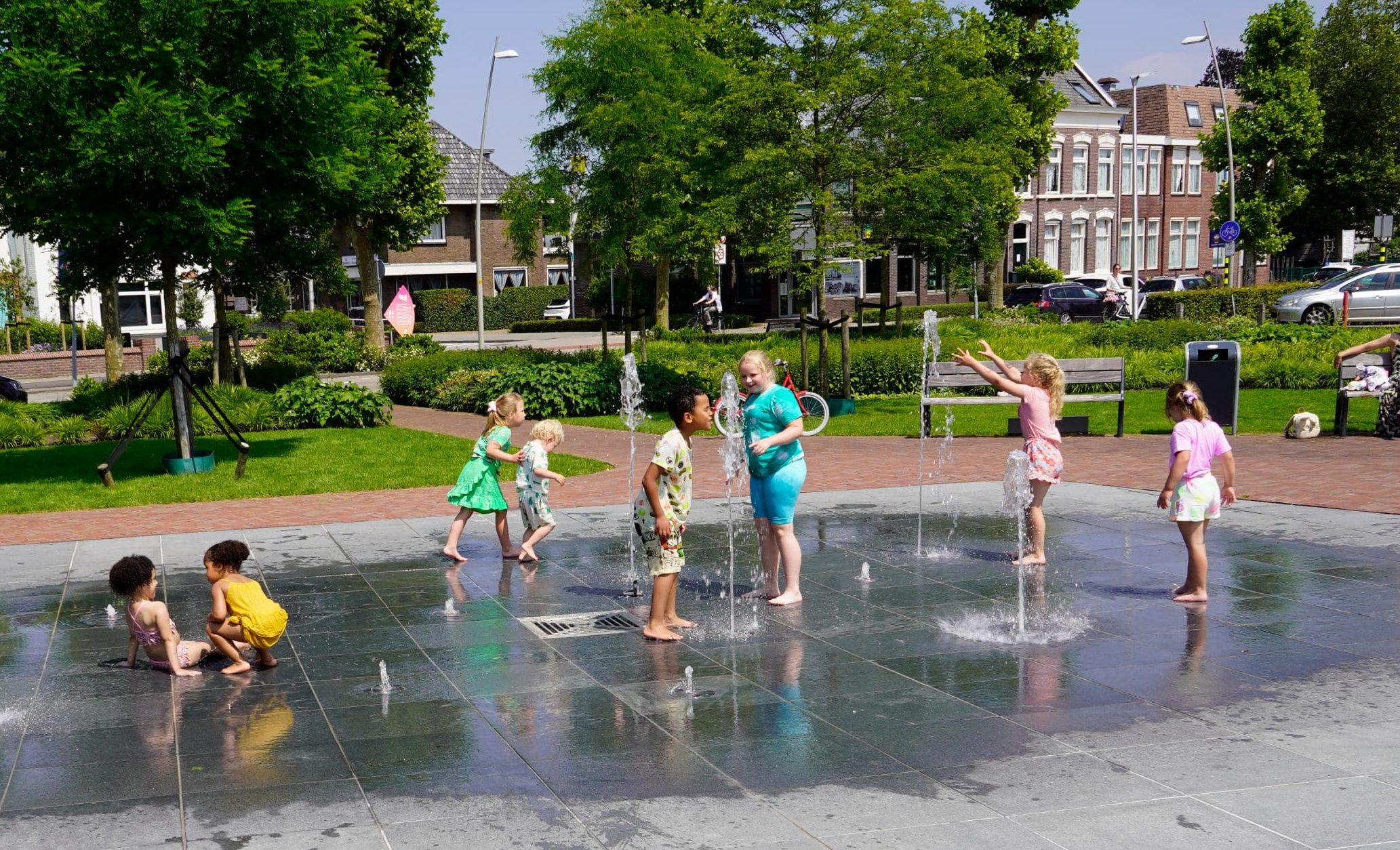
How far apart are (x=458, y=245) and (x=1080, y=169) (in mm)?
29896

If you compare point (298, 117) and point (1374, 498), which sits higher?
point (298, 117)

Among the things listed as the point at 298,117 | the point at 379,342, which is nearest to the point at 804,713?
the point at 298,117

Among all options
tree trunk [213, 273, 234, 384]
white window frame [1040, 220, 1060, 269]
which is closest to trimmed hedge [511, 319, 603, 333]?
white window frame [1040, 220, 1060, 269]

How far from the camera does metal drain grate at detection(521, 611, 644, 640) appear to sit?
7.77 meters

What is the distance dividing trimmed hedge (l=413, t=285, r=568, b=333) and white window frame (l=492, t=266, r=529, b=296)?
10.0 ft

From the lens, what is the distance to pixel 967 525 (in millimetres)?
11086

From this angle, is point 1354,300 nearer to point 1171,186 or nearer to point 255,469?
point 255,469

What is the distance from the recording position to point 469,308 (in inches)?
2323

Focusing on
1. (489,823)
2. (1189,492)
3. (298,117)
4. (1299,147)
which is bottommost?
(489,823)

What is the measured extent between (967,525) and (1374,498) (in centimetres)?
391

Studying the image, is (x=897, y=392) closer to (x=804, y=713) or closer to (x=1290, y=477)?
(x=1290, y=477)

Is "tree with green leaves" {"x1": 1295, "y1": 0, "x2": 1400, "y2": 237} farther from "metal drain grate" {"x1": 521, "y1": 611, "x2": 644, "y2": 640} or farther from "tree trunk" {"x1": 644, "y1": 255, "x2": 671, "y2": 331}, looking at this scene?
"metal drain grate" {"x1": 521, "y1": 611, "x2": 644, "y2": 640}

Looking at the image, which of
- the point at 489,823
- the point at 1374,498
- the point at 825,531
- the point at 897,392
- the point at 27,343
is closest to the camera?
the point at 489,823

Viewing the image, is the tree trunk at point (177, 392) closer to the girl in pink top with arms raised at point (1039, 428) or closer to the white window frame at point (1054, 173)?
the girl in pink top with arms raised at point (1039, 428)
